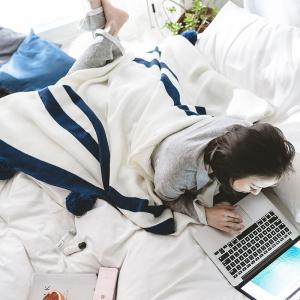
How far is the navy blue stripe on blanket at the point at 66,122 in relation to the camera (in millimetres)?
1161

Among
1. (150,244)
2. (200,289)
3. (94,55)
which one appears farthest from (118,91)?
(200,289)

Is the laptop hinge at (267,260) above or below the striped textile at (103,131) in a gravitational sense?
below

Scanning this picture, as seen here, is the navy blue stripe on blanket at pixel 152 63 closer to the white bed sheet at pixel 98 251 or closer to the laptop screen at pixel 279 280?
the white bed sheet at pixel 98 251

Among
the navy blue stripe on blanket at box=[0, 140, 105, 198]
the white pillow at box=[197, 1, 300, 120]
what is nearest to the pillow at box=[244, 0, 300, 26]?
the white pillow at box=[197, 1, 300, 120]

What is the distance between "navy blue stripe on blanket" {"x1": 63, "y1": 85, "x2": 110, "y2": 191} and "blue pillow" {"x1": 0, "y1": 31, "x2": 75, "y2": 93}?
11.6 inches

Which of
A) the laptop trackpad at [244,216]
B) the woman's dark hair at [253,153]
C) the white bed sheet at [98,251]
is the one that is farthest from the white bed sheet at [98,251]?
the woman's dark hair at [253,153]

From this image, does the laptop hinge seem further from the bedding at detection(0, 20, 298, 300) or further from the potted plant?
the potted plant

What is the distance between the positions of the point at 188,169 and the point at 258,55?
0.57 metres

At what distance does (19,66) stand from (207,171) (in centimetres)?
101

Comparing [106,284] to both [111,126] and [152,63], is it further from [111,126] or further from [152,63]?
[152,63]

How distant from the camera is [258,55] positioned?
128 centimetres

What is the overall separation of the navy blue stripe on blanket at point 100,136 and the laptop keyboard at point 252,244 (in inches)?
15.6

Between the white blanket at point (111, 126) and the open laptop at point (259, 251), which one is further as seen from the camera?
the white blanket at point (111, 126)

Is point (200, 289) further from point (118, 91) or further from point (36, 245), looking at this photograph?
point (118, 91)
